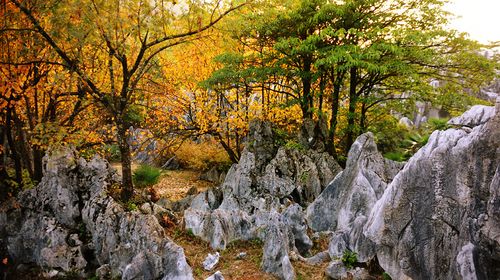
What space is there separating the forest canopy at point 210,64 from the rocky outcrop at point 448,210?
235 inches

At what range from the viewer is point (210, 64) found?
1656 cm

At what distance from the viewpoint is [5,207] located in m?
10.3

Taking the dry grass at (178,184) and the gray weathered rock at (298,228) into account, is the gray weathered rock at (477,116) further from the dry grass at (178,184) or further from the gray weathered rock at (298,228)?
the dry grass at (178,184)

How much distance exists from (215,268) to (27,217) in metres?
6.04

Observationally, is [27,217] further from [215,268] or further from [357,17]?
[357,17]

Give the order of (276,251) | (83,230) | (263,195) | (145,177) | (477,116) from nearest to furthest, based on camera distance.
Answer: (477,116) → (276,251) → (83,230) → (263,195) → (145,177)

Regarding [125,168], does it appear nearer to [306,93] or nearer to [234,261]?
[234,261]

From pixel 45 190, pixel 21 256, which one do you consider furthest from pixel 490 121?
pixel 21 256

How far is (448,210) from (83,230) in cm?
916

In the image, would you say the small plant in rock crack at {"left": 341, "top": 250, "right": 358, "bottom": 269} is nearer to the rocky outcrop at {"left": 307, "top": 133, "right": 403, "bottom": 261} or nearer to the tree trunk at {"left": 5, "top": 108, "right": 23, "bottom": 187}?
the rocky outcrop at {"left": 307, "top": 133, "right": 403, "bottom": 261}

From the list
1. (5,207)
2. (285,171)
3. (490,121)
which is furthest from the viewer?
(285,171)

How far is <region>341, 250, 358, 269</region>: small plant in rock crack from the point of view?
24.8 ft

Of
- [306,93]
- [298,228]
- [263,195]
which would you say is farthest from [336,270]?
[306,93]

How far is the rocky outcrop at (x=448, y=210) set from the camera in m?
4.61
